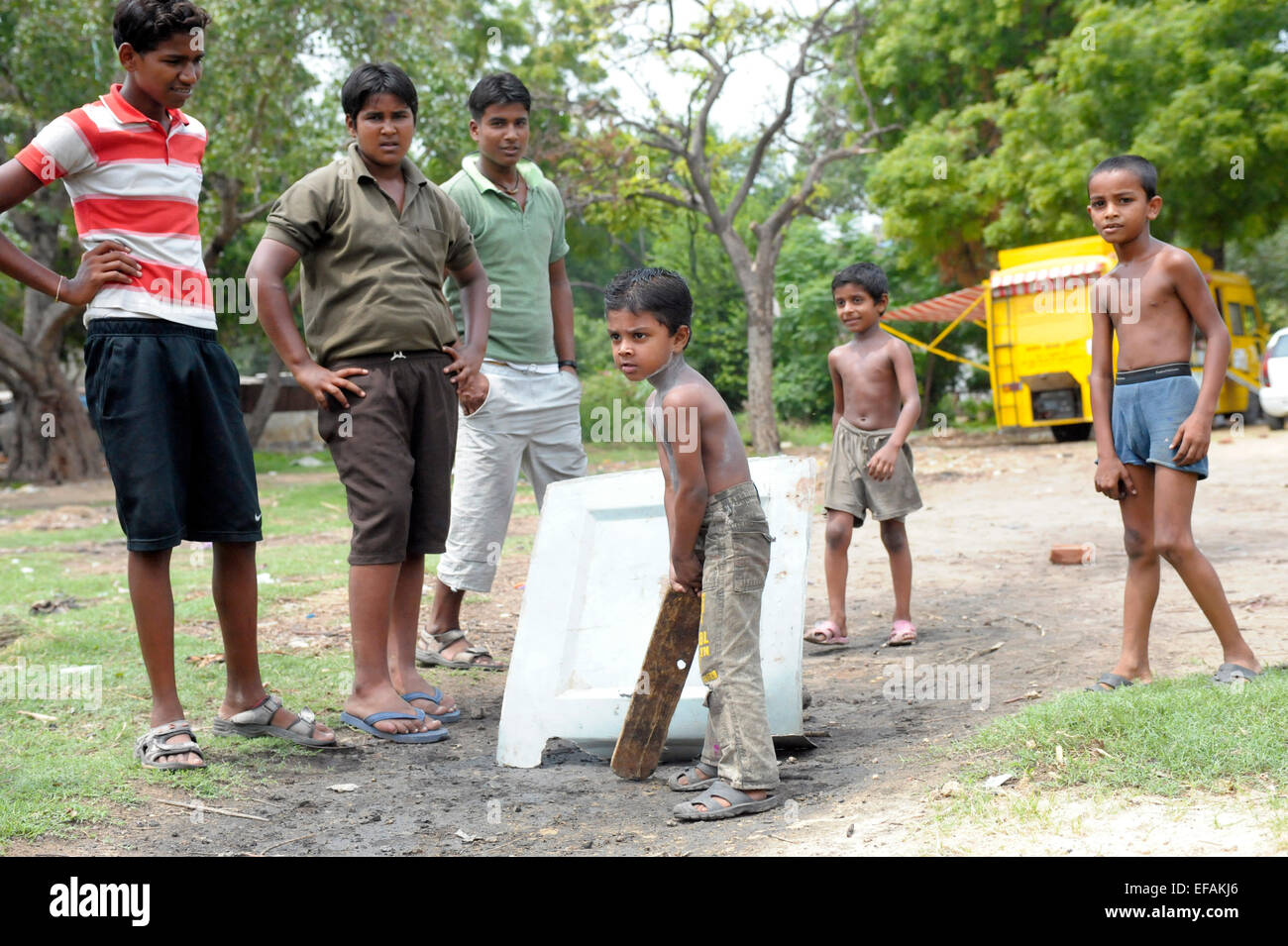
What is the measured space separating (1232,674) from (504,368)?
8.87 feet

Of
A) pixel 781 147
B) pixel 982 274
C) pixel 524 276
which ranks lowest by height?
pixel 524 276

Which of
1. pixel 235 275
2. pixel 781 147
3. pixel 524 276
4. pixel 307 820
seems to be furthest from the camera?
pixel 235 275

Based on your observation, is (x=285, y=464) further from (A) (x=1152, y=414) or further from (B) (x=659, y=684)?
(A) (x=1152, y=414)

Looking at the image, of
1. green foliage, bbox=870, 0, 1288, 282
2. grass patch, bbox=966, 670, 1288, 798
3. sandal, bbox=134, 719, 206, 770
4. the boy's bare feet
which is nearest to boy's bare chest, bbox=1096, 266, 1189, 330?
the boy's bare feet

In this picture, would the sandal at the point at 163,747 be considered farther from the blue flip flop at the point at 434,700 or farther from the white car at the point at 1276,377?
the white car at the point at 1276,377

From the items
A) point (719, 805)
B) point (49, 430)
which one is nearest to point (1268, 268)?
point (49, 430)

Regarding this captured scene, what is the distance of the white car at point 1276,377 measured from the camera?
15.4 meters

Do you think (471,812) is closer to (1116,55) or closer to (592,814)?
(592,814)

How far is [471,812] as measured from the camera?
3.00m

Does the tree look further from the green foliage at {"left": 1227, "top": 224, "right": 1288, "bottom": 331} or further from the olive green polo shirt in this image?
the green foliage at {"left": 1227, "top": 224, "right": 1288, "bottom": 331}

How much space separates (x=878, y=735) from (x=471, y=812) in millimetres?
1284

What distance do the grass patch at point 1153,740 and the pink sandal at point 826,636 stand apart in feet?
5.41

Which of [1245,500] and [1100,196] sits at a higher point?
[1100,196]

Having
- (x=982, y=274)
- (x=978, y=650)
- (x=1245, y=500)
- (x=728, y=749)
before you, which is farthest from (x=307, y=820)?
(x=982, y=274)
